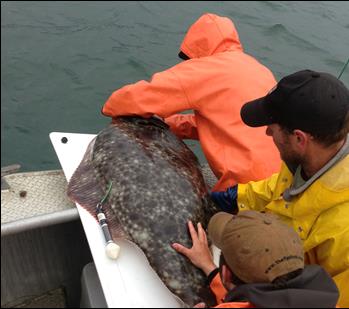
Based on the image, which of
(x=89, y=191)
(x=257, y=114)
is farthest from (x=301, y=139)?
(x=89, y=191)

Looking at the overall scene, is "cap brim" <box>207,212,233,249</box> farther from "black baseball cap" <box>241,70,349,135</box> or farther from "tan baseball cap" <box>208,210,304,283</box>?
"black baseball cap" <box>241,70,349,135</box>

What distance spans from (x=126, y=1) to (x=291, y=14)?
11.5ft

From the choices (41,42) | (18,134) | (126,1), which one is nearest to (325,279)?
(18,134)

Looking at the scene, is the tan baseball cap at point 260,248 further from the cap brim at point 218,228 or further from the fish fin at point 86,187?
the fish fin at point 86,187

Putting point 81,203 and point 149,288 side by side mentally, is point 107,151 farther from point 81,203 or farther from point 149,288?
point 149,288

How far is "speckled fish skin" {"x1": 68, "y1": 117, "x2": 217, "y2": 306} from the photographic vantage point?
2559 mm

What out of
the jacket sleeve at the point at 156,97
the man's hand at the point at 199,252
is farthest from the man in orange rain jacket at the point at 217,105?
the man's hand at the point at 199,252

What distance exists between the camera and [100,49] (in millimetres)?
6734

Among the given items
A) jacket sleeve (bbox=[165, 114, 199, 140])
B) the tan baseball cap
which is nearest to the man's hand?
the tan baseball cap

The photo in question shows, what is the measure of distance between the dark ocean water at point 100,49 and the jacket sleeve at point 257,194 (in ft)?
7.09

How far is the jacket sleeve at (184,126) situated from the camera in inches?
160

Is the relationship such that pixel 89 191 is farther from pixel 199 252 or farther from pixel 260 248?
pixel 260 248

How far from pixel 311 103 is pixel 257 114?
1.42ft

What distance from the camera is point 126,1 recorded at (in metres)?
8.10
